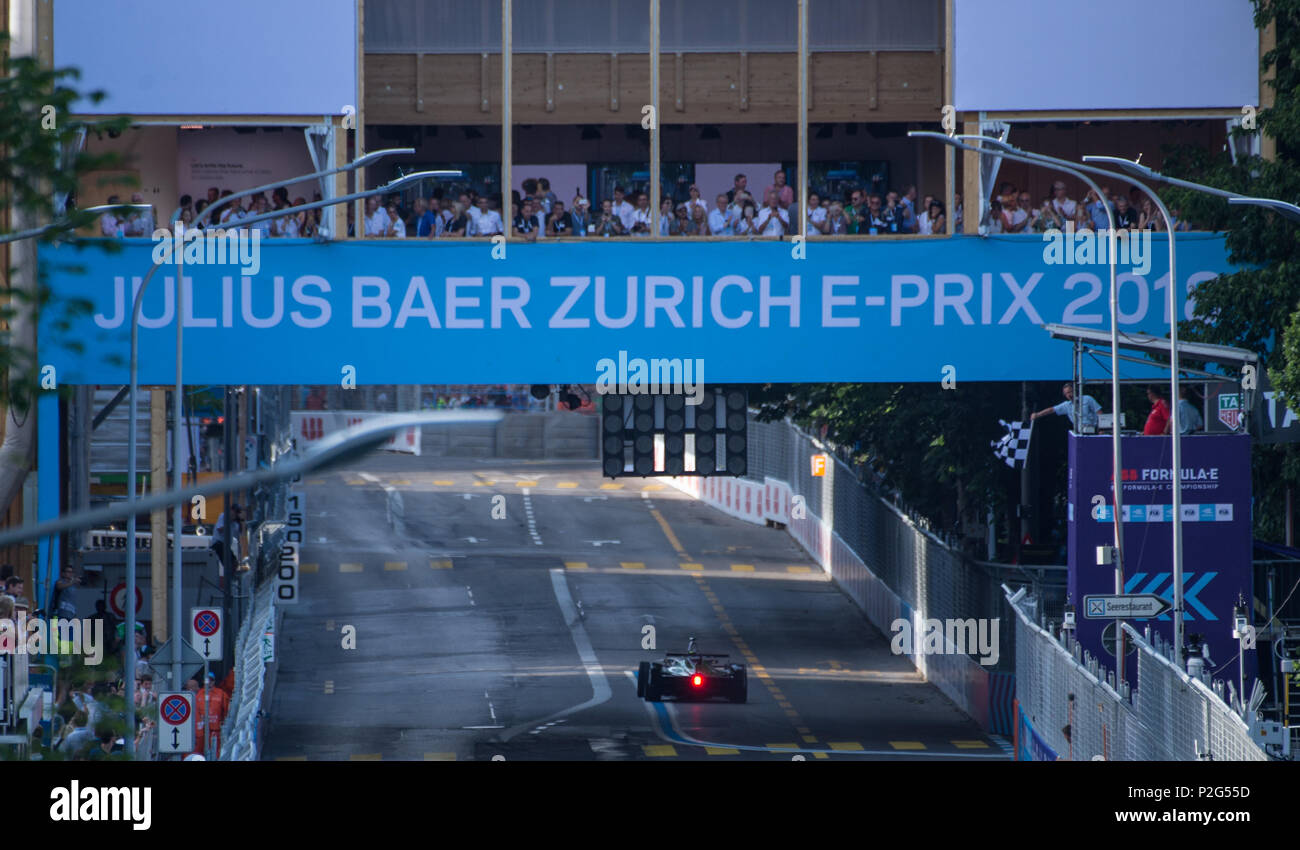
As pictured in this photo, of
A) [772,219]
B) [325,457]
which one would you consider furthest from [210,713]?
[325,457]

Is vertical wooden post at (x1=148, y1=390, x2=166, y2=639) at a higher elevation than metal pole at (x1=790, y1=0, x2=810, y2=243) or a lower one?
lower

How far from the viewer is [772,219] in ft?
101

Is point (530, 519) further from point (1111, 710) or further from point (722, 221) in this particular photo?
point (1111, 710)

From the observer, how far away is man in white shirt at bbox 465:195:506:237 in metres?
31.2

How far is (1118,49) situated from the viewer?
103ft

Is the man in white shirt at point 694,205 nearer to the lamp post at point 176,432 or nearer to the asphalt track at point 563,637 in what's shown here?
the lamp post at point 176,432

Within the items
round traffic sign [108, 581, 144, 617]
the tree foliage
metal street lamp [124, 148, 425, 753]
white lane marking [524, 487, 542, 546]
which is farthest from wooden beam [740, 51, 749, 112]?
white lane marking [524, 487, 542, 546]

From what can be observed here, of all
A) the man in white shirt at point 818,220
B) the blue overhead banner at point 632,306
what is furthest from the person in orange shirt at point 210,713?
the man in white shirt at point 818,220

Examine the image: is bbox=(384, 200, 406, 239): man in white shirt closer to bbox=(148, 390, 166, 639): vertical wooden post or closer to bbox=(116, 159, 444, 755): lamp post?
bbox=(116, 159, 444, 755): lamp post

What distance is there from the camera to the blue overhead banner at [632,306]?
30.4 meters

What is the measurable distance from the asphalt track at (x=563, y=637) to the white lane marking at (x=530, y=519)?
0.07 meters

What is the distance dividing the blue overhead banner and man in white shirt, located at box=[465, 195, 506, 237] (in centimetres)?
79

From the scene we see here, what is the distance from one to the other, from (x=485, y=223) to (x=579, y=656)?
14252mm
